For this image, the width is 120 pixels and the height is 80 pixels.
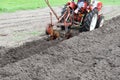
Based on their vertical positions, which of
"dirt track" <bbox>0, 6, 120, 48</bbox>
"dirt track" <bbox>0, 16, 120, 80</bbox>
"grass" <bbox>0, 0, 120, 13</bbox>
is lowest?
"grass" <bbox>0, 0, 120, 13</bbox>

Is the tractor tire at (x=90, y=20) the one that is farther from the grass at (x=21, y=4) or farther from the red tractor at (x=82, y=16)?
the grass at (x=21, y=4)

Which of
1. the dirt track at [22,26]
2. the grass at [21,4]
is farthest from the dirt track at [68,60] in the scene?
the grass at [21,4]

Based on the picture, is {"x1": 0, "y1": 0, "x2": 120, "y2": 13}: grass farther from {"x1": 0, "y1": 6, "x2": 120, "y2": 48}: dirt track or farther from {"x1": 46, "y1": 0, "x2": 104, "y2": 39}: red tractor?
{"x1": 46, "y1": 0, "x2": 104, "y2": 39}: red tractor

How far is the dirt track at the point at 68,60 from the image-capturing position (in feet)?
24.2

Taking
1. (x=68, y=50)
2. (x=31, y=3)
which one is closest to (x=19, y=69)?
(x=68, y=50)

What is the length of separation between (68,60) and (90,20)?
3.93 m

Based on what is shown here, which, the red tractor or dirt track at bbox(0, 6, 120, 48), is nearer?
dirt track at bbox(0, 6, 120, 48)

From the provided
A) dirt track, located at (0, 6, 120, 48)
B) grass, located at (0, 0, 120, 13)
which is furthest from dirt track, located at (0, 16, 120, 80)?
grass, located at (0, 0, 120, 13)

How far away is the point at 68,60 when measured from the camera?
843cm

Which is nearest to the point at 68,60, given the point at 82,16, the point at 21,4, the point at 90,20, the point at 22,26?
the point at 90,20

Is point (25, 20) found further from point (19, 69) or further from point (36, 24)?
point (19, 69)

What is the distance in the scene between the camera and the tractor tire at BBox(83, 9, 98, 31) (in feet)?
39.7

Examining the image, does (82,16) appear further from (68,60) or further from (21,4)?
(21,4)

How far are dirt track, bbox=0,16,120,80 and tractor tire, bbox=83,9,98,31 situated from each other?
0.99 metres
